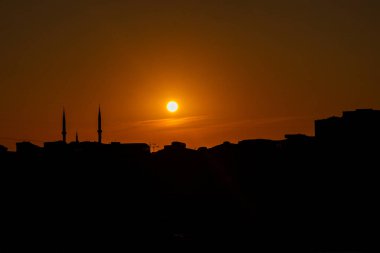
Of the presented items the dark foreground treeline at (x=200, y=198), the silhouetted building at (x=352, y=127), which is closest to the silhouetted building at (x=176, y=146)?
the dark foreground treeline at (x=200, y=198)

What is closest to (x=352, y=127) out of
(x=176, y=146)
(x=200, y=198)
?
(x=200, y=198)

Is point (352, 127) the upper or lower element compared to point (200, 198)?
upper

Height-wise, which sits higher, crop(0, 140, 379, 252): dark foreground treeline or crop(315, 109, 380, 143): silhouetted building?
crop(315, 109, 380, 143): silhouetted building

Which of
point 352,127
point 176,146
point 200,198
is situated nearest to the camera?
point 352,127

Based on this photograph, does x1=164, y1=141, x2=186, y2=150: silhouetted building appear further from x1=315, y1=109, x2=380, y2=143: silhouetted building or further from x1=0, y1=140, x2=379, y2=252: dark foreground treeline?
x1=315, y1=109, x2=380, y2=143: silhouetted building

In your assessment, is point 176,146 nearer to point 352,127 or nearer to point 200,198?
point 200,198

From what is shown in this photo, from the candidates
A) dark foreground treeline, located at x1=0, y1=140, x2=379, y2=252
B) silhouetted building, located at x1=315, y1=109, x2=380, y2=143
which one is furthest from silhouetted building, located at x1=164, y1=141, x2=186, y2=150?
silhouetted building, located at x1=315, y1=109, x2=380, y2=143

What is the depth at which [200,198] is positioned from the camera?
166 feet

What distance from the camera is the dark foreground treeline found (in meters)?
39.7

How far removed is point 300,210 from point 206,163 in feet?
34.5

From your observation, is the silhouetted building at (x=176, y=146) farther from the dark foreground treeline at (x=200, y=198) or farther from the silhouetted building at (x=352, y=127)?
the silhouetted building at (x=352, y=127)

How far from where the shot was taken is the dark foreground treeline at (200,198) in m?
39.7

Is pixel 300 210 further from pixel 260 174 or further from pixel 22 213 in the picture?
pixel 22 213

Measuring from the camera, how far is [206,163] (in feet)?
179
